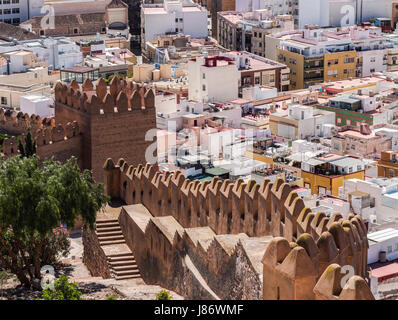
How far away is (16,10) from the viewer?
280 feet

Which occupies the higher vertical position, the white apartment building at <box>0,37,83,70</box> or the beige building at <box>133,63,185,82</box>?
the white apartment building at <box>0,37,83,70</box>

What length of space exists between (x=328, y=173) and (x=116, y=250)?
75.1ft

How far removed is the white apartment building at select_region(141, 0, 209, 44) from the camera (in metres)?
80.9

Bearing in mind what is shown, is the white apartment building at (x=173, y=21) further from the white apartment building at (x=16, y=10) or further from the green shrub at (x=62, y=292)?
the green shrub at (x=62, y=292)

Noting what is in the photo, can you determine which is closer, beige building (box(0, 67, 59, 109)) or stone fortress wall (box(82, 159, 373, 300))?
stone fortress wall (box(82, 159, 373, 300))

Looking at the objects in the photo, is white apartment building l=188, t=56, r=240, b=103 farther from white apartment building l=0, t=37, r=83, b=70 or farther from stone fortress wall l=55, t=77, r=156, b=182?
stone fortress wall l=55, t=77, r=156, b=182

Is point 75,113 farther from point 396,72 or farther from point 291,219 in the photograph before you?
point 396,72

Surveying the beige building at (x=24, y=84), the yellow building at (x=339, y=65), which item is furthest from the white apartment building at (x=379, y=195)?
the yellow building at (x=339, y=65)

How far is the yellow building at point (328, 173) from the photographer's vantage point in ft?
148

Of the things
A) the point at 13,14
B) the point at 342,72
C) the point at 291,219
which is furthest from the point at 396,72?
the point at 291,219

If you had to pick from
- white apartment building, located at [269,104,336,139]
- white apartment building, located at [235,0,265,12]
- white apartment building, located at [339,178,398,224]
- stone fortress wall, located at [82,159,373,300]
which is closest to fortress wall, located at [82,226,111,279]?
stone fortress wall, located at [82,159,373,300]

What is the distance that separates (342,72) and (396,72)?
440 cm

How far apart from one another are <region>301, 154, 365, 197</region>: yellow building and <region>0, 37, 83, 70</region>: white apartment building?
25.9m

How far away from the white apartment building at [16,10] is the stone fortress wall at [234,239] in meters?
60.1
